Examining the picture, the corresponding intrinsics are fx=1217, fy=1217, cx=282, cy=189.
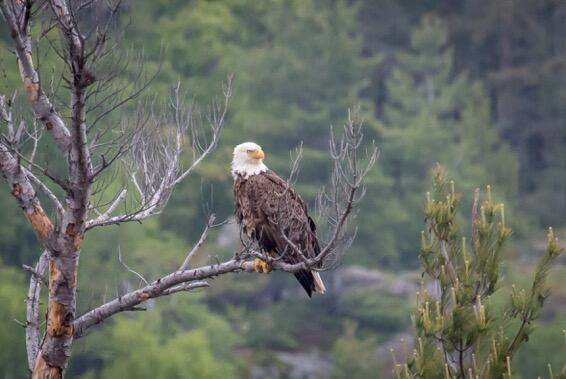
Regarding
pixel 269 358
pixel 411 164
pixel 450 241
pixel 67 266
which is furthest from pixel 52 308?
pixel 411 164

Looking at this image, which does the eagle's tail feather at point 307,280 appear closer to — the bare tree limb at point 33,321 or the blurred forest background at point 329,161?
the bare tree limb at point 33,321

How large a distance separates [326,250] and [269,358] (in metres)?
23.5

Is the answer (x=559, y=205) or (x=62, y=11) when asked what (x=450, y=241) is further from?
(x=559, y=205)

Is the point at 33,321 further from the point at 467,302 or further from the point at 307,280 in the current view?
the point at 467,302

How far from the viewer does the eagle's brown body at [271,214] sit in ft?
26.3

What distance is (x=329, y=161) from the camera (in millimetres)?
33281

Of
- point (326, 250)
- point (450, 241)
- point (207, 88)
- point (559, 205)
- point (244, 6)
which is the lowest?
point (326, 250)

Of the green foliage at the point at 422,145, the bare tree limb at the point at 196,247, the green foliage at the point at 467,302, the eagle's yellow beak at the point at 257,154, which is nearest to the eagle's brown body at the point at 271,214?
the eagle's yellow beak at the point at 257,154

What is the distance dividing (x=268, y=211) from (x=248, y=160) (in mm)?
514

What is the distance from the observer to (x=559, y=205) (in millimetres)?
36719

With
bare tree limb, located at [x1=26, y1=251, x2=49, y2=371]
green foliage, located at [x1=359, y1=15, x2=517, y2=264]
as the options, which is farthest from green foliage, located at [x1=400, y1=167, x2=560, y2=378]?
green foliage, located at [x1=359, y1=15, x2=517, y2=264]

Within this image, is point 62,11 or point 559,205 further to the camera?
point 559,205

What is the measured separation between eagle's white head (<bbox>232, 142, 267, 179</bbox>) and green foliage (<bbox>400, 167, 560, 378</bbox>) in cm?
131

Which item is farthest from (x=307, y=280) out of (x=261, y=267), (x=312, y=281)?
(x=261, y=267)
